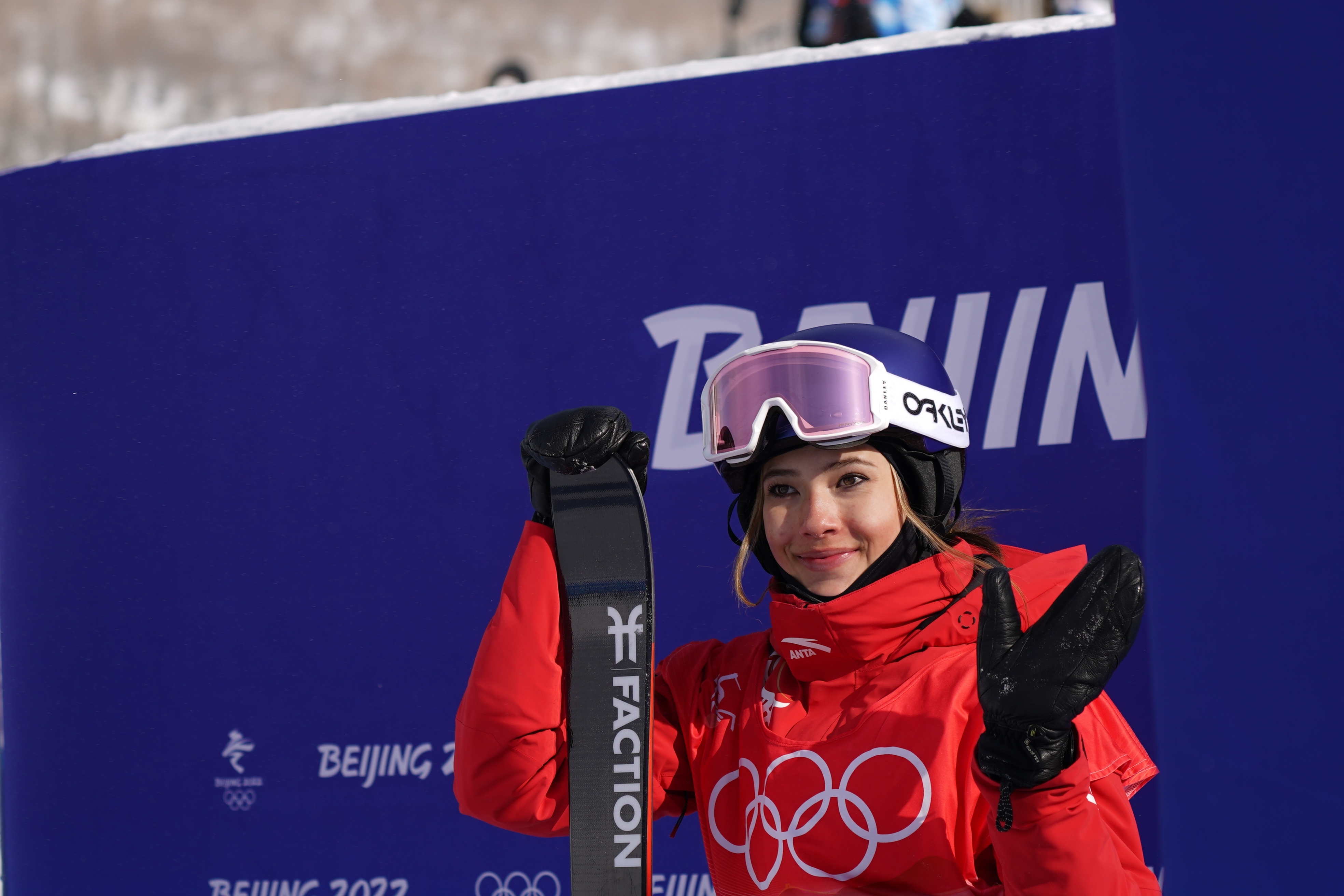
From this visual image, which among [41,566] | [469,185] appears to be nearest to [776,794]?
[469,185]

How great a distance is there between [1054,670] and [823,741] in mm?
493

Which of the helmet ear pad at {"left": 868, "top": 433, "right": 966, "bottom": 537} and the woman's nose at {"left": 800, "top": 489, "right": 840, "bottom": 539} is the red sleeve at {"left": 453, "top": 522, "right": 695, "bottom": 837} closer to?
the woman's nose at {"left": 800, "top": 489, "right": 840, "bottom": 539}

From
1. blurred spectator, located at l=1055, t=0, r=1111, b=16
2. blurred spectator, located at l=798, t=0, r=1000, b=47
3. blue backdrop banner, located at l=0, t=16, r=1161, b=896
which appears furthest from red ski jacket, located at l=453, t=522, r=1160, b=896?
blurred spectator, located at l=798, t=0, r=1000, b=47

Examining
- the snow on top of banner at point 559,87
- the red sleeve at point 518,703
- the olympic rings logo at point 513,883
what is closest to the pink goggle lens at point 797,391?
the red sleeve at point 518,703

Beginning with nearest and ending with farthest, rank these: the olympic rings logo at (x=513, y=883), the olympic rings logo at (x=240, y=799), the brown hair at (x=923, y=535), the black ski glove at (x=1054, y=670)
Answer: the black ski glove at (x=1054, y=670) < the brown hair at (x=923, y=535) < the olympic rings logo at (x=513, y=883) < the olympic rings logo at (x=240, y=799)

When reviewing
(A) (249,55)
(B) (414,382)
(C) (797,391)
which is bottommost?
(C) (797,391)

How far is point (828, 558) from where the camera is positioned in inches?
71.2

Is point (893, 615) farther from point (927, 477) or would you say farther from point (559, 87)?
point (559, 87)

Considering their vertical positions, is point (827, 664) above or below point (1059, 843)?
above

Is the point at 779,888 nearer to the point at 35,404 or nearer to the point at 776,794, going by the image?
the point at 776,794

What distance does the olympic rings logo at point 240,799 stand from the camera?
2975 mm

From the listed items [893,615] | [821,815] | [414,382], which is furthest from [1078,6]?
[821,815]

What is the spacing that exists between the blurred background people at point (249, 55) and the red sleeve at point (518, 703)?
38.7ft

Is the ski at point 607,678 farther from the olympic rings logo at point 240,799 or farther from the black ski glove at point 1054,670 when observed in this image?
the olympic rings logo at point 240,799
